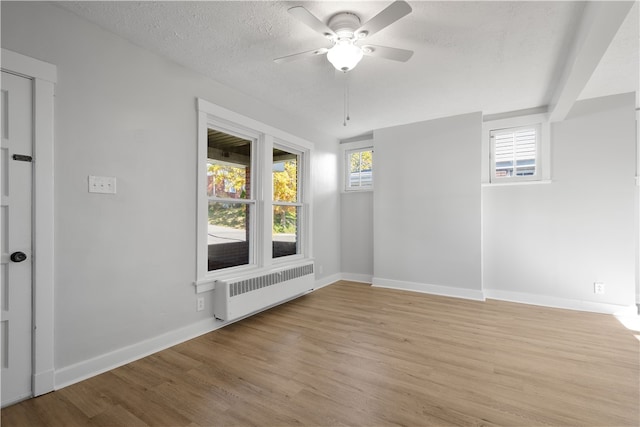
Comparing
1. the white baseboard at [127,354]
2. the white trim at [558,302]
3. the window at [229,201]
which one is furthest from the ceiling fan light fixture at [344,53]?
the white trim at [558,302]

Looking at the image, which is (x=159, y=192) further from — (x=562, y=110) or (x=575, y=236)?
(x=575, y=236)

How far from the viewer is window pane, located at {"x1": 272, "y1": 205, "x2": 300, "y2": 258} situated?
4086 mm

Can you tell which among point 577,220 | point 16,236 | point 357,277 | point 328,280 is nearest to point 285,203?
point 328,280

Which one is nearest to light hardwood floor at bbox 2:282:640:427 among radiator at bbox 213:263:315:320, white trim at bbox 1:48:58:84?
radiator at bbox 213:263:315:320

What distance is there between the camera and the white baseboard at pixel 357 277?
515 centimetres

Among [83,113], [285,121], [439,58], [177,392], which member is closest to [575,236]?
[439,58]

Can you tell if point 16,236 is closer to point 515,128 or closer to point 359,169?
point 359,169

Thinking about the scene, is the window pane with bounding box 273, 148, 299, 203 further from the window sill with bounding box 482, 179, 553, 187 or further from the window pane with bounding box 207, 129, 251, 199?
the window sill with bounding box 482, 179, 553, 187

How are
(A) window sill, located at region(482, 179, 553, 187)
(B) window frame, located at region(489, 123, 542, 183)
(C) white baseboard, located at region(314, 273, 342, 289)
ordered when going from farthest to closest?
(C) white baseboard, located at region(314, 273, 342, 289)
(B) window frame, located at region(489, 123, 542, 183)
(A) window sill, located at region(482, 179, 553, 187)

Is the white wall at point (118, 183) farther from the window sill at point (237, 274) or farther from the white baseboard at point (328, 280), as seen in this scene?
the white baseboard at point (328, 280)

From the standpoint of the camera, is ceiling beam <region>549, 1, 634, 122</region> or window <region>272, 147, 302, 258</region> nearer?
ceiling beam <region>549, 1, 634, 122</region>

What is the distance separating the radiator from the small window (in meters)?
1.84

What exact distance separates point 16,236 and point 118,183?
0.69m

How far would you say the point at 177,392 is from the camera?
1957mm
